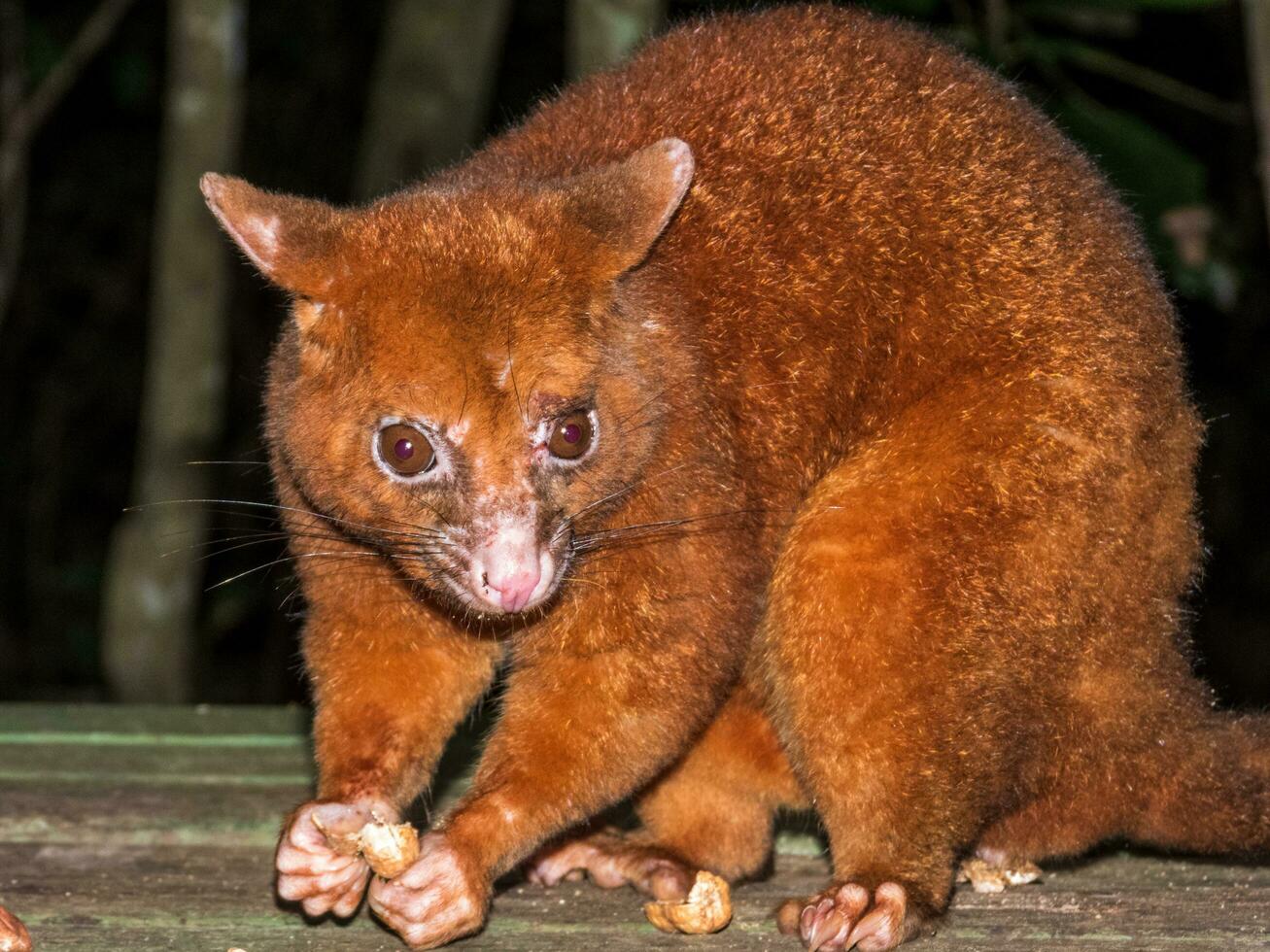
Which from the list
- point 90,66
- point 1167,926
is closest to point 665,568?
point 1167,926

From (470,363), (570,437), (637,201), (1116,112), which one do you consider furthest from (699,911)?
(1116,112)

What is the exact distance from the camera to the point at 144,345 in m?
13.6

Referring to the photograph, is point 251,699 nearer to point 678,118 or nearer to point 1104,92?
point 1104,92

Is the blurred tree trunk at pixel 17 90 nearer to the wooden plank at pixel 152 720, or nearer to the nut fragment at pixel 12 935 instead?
the wooden plank at pixel 152 720

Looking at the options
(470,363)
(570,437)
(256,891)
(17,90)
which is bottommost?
(256,891)

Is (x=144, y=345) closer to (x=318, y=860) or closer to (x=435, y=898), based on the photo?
(x=318, y=860)

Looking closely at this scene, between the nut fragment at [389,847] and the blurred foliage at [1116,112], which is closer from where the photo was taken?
the nut fragment at [389,847]

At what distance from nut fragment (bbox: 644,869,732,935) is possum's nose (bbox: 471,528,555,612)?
2.71 ft

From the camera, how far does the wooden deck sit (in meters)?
3.97

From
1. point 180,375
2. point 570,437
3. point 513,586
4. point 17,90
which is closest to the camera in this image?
point 513,586

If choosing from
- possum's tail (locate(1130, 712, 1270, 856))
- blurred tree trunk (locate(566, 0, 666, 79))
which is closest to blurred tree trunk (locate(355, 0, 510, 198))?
blurred tree trunk (locate(566, 0, 666, 79))

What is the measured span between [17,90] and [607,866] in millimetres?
6639

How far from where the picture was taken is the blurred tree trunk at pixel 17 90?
9.15 m

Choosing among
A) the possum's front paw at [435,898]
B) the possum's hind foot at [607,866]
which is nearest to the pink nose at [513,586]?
the possum's front paw at [435,898]
